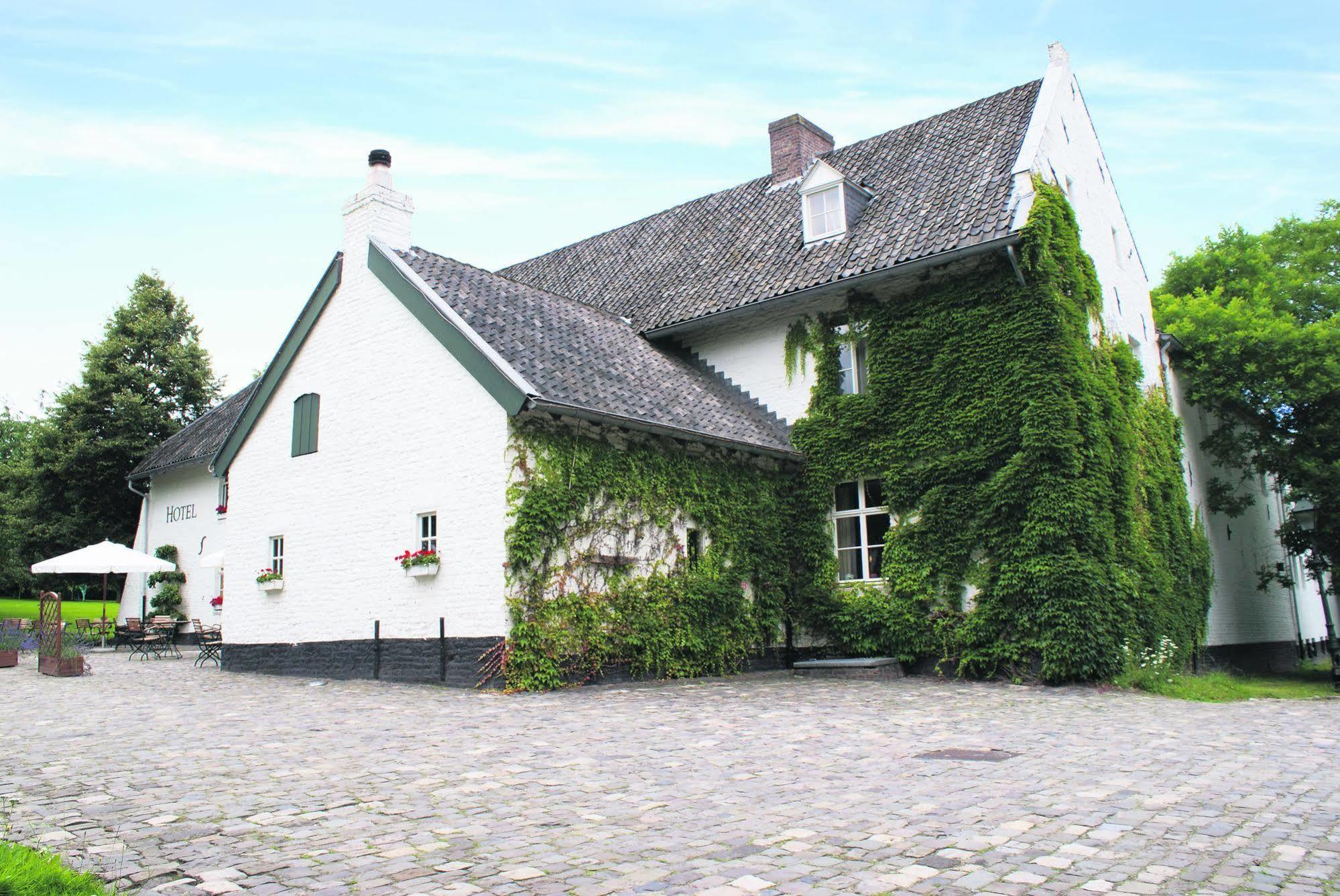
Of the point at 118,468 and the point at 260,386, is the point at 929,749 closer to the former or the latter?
the point at 260,386

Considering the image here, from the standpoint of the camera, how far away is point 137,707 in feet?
37.4

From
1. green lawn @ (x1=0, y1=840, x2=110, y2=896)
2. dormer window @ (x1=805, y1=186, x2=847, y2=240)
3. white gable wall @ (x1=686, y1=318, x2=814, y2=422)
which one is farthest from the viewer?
dormer window @ (x1=805, y1=186, x2=847, y2=240)

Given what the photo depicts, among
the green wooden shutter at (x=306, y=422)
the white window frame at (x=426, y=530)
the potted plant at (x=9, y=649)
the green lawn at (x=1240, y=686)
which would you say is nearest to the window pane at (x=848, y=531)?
the green lawn at (x=1240, y=686)

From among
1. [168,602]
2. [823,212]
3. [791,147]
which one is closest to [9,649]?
[168,602]

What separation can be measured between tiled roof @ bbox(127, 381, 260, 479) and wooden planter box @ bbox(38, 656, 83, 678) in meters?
11.1

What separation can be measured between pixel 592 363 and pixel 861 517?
531 centimetres

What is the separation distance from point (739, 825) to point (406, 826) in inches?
73.7

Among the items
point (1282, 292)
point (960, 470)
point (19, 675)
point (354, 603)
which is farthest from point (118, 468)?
point (1282, 292)

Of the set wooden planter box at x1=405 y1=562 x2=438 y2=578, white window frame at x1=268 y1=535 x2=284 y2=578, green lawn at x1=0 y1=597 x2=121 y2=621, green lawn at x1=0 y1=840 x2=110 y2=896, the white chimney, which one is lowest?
green lawn at x1=0 y1=840 x2=110 y2=896

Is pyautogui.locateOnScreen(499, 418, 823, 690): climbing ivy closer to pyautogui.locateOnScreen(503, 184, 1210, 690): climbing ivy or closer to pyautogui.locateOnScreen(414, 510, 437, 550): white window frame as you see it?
pyautogui.locateOnScreen(503, 184, 1210, 690): climbing ivy

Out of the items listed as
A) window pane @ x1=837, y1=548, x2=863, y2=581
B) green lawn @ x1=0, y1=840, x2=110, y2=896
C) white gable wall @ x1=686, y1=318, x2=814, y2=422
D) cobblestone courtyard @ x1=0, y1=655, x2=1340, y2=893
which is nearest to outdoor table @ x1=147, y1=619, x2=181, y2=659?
cobblestone courtyard @ x1=0, y1=655, x2=1340, y2=893

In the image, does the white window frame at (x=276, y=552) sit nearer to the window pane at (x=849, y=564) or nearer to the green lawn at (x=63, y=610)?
the window pane at (x=849, y=564)

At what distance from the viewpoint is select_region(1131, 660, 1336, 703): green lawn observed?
13.8 m

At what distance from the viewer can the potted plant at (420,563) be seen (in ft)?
44.9
